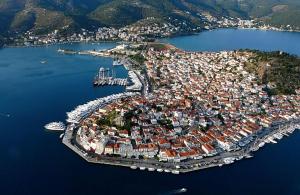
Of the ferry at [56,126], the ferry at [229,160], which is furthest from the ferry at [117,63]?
the ferry at [229,160]

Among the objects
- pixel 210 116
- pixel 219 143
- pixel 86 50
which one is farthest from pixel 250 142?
pixel 86 50

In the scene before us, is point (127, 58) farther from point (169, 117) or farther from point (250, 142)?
point (250, 142)

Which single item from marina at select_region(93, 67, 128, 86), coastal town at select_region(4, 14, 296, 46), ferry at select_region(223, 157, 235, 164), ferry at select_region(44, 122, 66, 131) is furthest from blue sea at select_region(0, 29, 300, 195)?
Result: coastal town at select_region(4, 14, 296, 46)

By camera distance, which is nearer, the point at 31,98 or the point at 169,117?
the point at 169,117

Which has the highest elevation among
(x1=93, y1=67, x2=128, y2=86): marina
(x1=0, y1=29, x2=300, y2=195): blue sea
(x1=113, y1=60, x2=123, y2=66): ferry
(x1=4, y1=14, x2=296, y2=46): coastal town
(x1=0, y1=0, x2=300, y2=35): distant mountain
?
(x1=0, y1=0, x2=300, y2=35): distant mountain

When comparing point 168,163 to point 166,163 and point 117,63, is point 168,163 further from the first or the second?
point 117,63

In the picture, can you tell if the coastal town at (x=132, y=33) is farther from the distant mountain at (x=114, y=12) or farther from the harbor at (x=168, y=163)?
the harbor at (x=168, y=163)

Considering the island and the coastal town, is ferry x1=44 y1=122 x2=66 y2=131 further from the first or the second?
the coastal town
